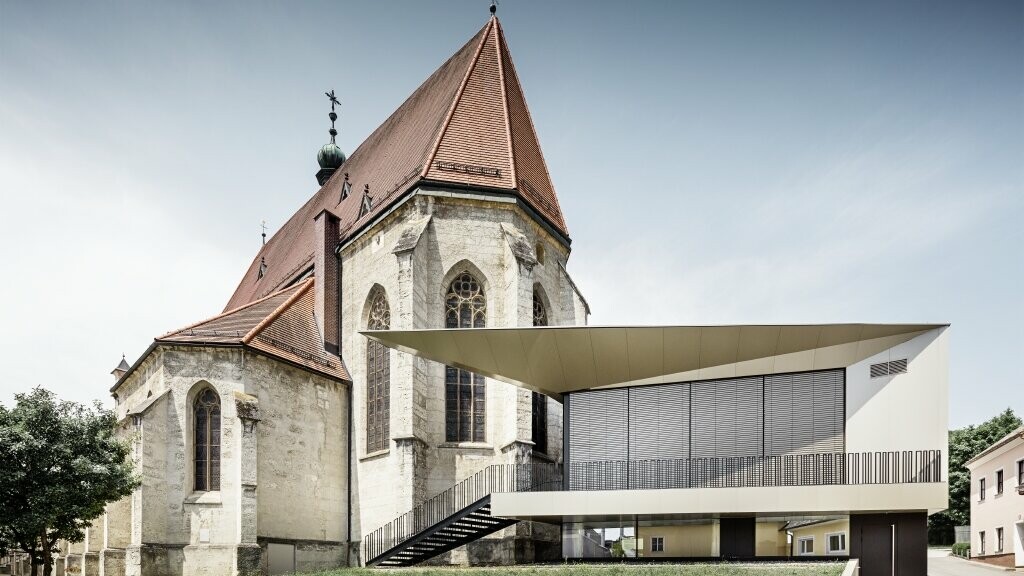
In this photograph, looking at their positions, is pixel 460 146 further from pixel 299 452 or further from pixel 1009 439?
pixel 1009 439

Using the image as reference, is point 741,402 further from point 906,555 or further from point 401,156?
point 401,156

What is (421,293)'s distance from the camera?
24500mm

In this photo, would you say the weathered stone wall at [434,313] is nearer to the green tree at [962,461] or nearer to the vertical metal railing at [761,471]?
the vertical metal railing at [761,471]

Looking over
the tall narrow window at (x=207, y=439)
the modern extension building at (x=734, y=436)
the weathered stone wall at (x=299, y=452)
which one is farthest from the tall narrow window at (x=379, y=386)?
the modern extension building at (x=734, y=436)

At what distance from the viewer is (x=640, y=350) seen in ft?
59.5

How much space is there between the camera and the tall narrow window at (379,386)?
25.5m

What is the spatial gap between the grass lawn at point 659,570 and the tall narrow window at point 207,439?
22.0 feet

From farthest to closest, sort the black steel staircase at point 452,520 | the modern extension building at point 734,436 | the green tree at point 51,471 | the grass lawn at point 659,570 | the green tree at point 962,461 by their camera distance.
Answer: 1. the green tree at point 962,461
2. the black steel staircase at point 452,520
3. the green tree at point 51,471
4. the modern extension building at point 734,436
5. the grass lawn at point 659,570

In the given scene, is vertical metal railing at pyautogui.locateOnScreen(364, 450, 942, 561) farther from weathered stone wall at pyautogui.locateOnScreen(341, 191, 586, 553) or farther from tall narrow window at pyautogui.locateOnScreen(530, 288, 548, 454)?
tall narrow window at pyautogui.locateOnScreen(530, 288, 548, 454)

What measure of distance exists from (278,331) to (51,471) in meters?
7.43

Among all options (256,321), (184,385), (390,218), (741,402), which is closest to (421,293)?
(390,218)

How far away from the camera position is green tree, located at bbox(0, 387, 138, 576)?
64.4 feet

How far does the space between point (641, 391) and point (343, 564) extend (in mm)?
11748

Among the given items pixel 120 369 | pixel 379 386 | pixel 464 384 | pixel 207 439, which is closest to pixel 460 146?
pixel 464 384
